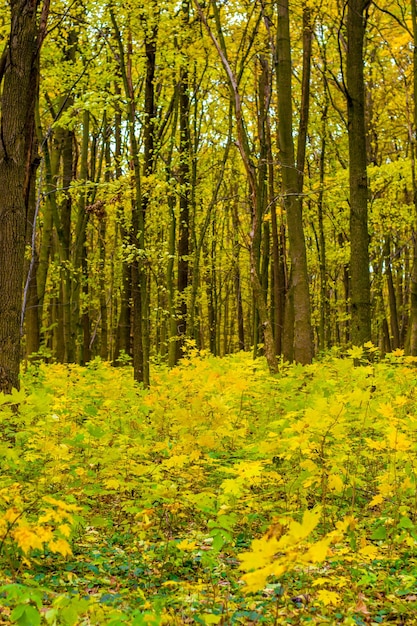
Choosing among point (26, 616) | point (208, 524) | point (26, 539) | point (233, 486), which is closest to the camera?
point (26, 616)

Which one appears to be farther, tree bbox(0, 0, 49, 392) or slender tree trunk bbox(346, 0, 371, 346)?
slender tree trunk bbox(346, 0, 371, 346)

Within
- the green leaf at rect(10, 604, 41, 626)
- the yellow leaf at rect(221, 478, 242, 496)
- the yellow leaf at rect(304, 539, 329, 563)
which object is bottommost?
the green leaf at rect(10, 604, 41, 626)

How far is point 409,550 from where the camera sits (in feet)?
11.9

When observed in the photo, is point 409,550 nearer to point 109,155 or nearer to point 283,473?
point 283,473

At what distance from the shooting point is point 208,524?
3135mm

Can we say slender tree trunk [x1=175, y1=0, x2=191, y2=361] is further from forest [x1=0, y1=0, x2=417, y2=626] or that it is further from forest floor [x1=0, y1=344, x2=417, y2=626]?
forest floor [x1=0, y1=344, x2=417, y2=626]

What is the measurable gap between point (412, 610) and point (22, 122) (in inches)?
198

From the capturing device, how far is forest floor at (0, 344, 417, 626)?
2.59 metres

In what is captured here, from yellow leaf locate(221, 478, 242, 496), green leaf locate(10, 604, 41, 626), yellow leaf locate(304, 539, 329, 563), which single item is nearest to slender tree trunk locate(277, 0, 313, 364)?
yellow leaf locate(221, 478, 242, 496)

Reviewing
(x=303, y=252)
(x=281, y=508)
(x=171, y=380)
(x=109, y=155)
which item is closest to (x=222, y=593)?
(x=281, y=508)

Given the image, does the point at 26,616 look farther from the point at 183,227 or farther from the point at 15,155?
the point at 183,227

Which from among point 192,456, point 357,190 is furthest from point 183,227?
point 192,456

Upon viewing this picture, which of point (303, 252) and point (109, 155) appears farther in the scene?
point (109, 155)

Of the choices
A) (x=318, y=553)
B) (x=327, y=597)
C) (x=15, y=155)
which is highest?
(x=15, y=155)
